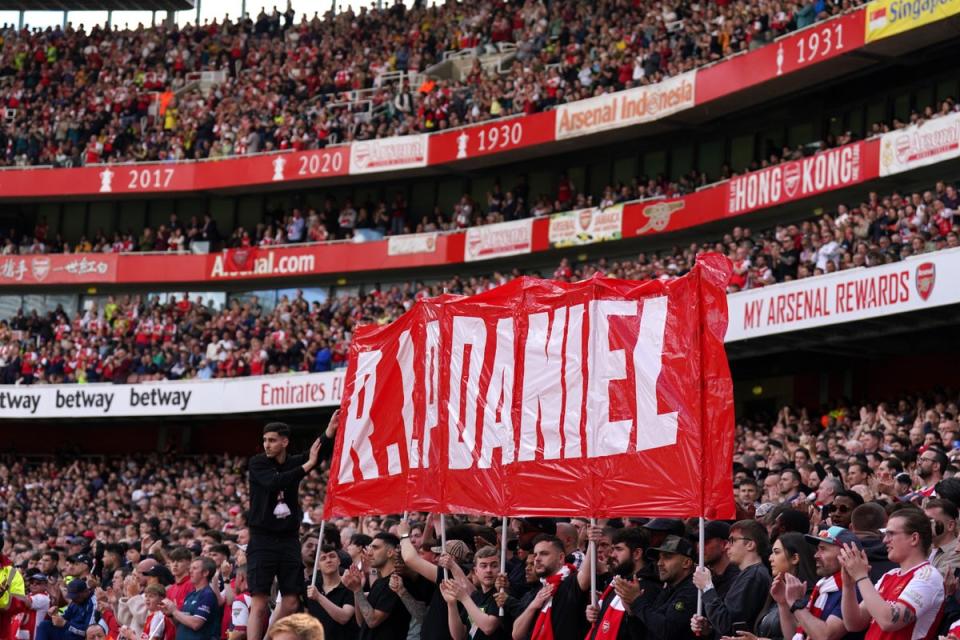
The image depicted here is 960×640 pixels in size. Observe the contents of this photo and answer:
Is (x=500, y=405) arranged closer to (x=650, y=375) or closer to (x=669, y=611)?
(x=650, y=375)

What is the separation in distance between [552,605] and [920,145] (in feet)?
61.1

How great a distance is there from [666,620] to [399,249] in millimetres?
30003

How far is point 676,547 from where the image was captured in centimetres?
916

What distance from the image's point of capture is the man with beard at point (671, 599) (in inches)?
350

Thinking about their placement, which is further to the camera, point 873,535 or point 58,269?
point 58,269

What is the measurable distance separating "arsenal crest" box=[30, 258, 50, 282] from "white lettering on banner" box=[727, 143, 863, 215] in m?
21.1

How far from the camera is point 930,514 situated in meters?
8.48

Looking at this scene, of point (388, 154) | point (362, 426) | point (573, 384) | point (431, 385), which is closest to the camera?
point (573, 384)

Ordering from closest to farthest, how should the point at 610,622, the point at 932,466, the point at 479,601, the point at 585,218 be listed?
the point at 610,622 < the point at 479,601 < the point at 932,466 < the point at 585,218

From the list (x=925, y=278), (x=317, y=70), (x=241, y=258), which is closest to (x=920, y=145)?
(x=925, y=278)

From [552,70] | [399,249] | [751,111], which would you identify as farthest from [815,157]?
[399,249]

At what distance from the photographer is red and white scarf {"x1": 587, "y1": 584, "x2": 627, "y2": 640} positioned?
→ 923 centimetres

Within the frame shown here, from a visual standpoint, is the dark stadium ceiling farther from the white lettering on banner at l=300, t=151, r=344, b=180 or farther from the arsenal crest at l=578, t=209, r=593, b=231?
the arsenal crest at l=578, t=209, r=593, b=231

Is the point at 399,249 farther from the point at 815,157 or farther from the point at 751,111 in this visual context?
the point at 815,157
